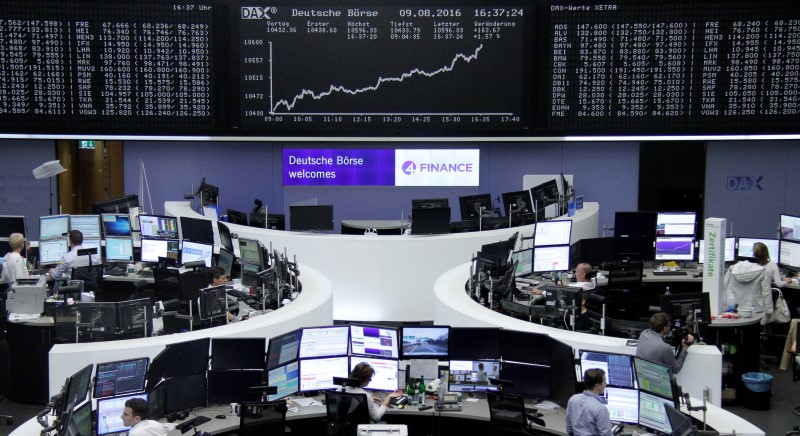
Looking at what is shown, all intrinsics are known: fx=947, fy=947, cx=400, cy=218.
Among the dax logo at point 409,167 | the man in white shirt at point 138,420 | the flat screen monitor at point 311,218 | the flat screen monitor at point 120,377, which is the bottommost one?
the man in white shirt at point 138,420

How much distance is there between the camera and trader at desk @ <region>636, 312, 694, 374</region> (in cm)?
687

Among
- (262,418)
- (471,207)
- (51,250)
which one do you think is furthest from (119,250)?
(262,418)

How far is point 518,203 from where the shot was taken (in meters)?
12.2

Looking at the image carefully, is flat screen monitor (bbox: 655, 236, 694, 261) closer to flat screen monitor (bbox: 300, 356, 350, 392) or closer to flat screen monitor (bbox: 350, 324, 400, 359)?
flat screen monitor (bbox: 350, 324, 400, 359)

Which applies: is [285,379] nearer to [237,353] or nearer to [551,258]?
[237,353]

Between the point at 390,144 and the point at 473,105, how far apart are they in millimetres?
2904

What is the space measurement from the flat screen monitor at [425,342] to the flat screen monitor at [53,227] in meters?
6.02

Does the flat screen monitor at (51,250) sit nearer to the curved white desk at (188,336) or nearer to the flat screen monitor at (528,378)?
the curved white desk at (188,336)

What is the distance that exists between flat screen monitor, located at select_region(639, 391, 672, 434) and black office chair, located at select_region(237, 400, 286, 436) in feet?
8.15

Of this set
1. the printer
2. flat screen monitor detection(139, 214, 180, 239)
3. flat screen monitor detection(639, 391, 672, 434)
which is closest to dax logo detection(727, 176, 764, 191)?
flat screen monitor detection(139, 214, 180, 239)

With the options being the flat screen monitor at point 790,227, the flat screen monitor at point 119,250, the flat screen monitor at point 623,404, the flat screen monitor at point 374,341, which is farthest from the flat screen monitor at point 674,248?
the flat screen monitor at point 119,250

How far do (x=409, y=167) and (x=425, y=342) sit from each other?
717 cm

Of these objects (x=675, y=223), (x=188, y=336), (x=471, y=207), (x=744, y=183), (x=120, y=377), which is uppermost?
(x=744, y=183)

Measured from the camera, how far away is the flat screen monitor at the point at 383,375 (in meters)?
7.36
